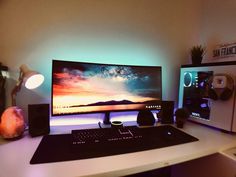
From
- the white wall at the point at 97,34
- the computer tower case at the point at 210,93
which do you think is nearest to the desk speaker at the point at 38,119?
the white wall at the point at 97,34

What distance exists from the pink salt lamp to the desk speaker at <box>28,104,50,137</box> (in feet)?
0.17

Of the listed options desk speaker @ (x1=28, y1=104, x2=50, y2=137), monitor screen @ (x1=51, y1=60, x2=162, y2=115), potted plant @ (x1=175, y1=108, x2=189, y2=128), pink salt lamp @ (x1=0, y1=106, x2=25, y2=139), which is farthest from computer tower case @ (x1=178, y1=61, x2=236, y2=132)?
pink salt lamp @ (x1=0, y1=106, x2=25, y2=139)

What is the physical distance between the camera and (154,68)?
1.39 metres

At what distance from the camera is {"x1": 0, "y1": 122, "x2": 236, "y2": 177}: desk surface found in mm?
636

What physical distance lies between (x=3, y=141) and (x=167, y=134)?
962 millimetres

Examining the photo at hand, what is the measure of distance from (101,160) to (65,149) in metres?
0.21

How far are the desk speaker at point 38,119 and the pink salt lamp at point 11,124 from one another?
0.05m

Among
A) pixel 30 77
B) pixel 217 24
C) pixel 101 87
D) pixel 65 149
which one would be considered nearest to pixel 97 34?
pixel 101 87

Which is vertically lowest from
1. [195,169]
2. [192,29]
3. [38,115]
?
[195,169]

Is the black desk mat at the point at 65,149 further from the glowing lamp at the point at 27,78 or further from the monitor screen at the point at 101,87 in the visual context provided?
the glowing lamp at the point at 27,78

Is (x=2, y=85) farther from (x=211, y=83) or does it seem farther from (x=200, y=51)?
(x=200, y=51)

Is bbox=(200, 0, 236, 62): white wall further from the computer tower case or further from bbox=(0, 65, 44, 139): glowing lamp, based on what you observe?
bbox=(0, 65, 44, 139): glowing lamp

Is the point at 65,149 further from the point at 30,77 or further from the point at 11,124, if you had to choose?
the point at 30,77

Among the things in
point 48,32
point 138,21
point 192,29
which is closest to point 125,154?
point 48,32
